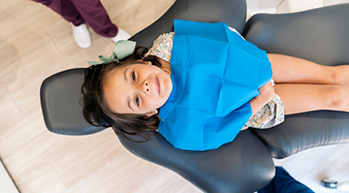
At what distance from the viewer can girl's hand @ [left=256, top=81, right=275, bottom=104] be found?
0.91 meters

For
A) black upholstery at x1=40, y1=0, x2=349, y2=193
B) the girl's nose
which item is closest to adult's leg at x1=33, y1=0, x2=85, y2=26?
black upholstery at x1=40, y1=0, x2=349, y2=193

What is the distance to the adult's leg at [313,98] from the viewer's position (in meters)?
0.89

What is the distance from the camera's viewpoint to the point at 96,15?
117cm

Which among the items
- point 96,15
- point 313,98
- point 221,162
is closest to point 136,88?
point 221,162

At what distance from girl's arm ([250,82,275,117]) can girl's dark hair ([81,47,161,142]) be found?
455 mm

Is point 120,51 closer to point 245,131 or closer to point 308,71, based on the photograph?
point 245,131

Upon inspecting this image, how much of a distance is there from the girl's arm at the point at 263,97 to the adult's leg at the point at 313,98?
0.10m

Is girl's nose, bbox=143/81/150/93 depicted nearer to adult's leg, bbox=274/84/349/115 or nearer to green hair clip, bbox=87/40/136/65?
green hair clip, bbox=87/40/136/65

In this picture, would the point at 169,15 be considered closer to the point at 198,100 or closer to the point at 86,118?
the point at 198,100

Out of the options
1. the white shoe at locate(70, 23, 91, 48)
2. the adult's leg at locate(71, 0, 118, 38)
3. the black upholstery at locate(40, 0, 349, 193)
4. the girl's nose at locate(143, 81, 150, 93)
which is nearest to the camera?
the girl's nose at locate(143, 81, 150, 93)

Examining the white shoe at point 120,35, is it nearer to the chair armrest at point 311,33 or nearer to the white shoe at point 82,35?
the white shoe at point 82,35

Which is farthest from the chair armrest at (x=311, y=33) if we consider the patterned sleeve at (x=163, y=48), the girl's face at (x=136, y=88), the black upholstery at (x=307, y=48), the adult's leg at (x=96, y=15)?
the adult's leg at (x=96, y=15)

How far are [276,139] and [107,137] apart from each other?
3.42ft

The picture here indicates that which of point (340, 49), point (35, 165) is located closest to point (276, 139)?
point (340, 49)
